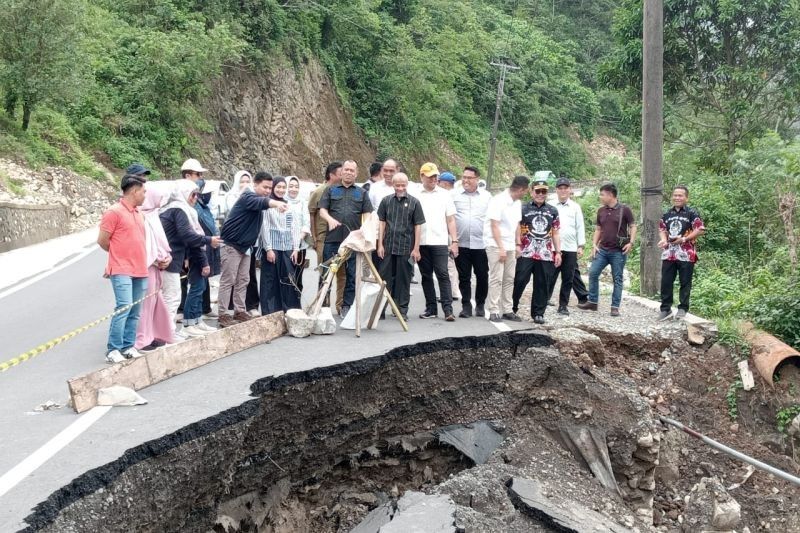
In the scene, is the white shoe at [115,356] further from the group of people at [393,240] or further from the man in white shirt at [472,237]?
the man in white shirt at [472,237]

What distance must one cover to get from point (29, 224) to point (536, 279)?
1306 centimetres

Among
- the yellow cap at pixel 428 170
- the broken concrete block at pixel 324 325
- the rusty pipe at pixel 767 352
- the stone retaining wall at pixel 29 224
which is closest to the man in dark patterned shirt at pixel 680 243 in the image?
the rusty pipe at pixel 767 352

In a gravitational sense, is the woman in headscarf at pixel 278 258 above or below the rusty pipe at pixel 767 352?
above

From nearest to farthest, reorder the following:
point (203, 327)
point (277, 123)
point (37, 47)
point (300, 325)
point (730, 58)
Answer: point (300, 325) < point (203, 327) < point (730, 58) < point (37, 47) < point (277, 123)

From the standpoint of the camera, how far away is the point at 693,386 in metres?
8.16

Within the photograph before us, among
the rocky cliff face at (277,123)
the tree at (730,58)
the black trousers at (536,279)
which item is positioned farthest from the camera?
the rocky cliff face at (277,123)

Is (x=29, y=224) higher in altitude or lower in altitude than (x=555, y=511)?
higher

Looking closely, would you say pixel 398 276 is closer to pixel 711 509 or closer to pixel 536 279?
pixel 536 279

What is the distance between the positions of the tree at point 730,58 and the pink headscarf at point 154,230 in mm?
12932

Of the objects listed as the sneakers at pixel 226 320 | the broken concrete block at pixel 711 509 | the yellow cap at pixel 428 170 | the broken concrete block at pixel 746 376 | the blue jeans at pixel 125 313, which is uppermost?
the yellow cap at pixel 428 170

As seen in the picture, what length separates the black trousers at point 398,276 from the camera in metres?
8.77

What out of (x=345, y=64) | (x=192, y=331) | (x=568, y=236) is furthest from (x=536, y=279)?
(x=345, y=64)

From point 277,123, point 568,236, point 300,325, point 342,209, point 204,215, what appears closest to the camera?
point 300,325

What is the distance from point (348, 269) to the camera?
9.07m
